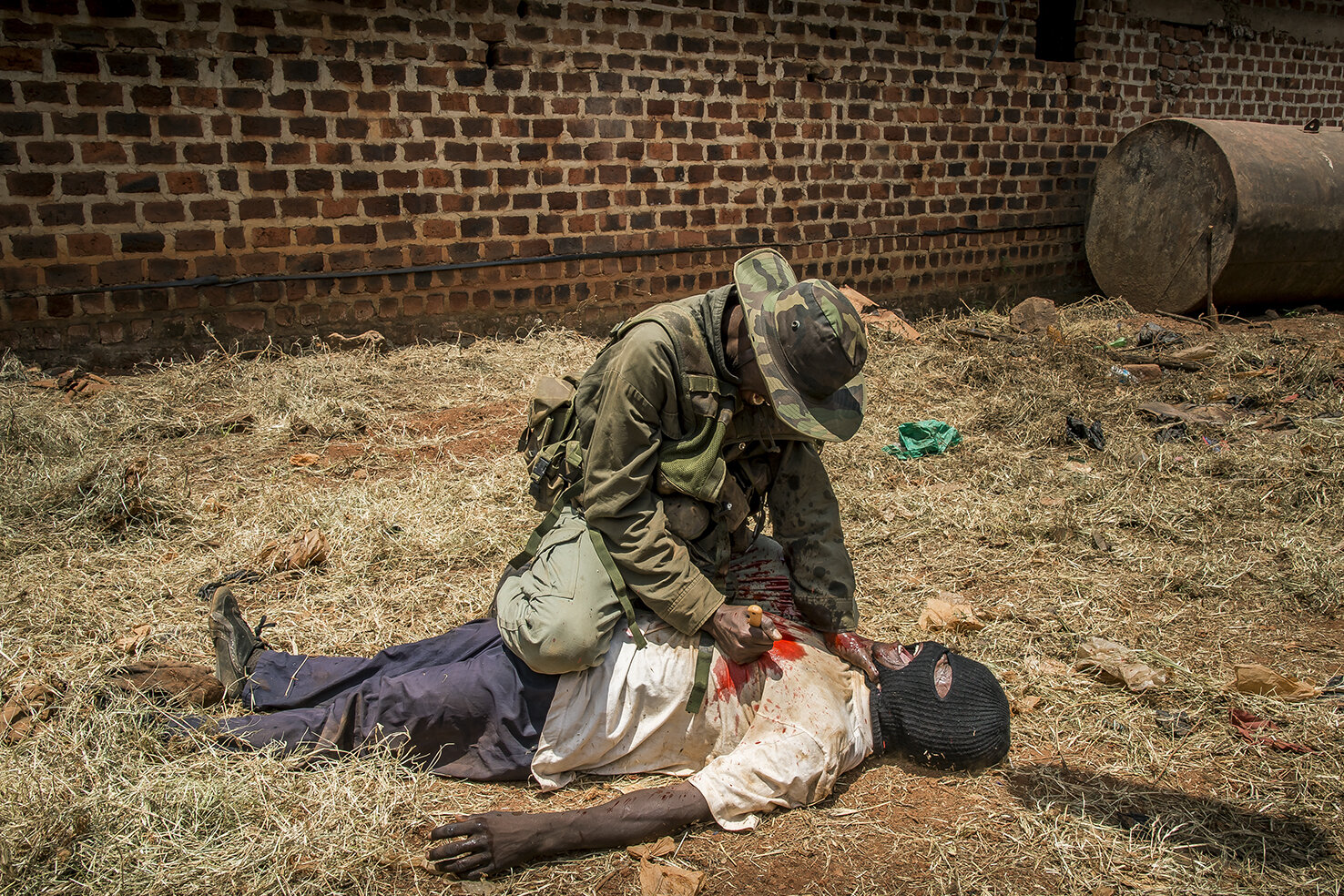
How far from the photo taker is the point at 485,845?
2090 mm

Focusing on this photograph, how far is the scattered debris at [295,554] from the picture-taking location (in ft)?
11.7

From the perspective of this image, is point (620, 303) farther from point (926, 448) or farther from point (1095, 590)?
point (1095, 590)

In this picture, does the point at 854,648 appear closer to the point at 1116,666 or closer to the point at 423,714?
the point at 1116,666

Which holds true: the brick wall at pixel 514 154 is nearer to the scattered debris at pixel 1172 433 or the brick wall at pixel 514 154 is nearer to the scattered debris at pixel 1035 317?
the scattered debris at pixel 1035 317

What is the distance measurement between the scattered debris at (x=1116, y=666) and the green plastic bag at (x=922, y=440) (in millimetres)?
2018

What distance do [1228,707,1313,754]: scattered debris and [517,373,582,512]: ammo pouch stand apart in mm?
2190

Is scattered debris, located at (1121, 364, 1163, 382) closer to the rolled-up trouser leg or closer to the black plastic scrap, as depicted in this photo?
the black plastic scrap

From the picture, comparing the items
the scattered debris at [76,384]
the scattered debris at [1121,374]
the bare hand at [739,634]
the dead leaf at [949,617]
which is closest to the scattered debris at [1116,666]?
the dead leaf at [949,617]

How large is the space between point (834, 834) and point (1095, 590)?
6.19 ft

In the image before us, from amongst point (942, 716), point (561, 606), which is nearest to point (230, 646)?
point (561, 606)

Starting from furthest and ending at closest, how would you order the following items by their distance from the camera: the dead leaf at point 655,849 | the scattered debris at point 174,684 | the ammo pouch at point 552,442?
the ammo pouch at point 552,442
the scattered debris at point 174,684
the dead leaf at point 655,849

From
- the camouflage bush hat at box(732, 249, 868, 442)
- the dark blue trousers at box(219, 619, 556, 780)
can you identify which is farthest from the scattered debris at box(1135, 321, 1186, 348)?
the dark blue trousers at box(219, 619, 556, 780)

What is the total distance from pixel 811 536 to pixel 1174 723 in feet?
4.18

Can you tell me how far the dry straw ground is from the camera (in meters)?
2.16
